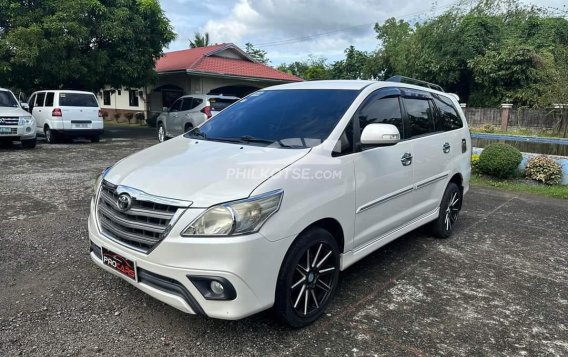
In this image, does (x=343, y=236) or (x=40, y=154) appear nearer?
(x=343, y=236)

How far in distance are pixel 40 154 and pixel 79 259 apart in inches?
318

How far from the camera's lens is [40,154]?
419 inches

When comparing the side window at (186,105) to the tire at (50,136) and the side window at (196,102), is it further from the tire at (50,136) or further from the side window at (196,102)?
the tire at (50,136)

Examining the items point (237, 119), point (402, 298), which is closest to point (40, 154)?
point (237, 119)

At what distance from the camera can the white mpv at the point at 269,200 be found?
241 centimetres

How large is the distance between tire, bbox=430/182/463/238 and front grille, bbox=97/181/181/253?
10.8ft

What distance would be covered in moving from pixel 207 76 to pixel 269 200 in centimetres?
1877

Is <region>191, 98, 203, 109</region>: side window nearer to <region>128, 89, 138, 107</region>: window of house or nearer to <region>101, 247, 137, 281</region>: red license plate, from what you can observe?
<region>101, 247, 137, 281</region>: red license plate

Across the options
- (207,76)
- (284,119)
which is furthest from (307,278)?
(207,76)

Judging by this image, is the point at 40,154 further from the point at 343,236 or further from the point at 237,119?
the point at 343,236

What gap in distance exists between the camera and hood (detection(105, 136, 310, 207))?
8.18 feet

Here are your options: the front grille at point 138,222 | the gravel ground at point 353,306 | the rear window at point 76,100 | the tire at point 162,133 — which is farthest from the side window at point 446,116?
the rear window at point 76,100

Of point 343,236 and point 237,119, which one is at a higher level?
point 237,119

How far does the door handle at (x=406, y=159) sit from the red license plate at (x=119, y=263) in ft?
7.81
